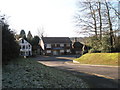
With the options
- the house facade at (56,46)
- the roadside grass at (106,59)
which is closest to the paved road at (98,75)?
the roadside grass at (106,59)

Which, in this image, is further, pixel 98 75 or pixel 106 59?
pixel 106 59

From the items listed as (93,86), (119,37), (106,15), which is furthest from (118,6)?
(93,86)

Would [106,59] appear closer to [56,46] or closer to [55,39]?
[56,46]

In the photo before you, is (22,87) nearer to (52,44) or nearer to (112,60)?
(112,60)

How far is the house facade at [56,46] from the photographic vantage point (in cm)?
5866

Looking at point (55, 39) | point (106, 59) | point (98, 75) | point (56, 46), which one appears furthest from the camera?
point (55, 39)

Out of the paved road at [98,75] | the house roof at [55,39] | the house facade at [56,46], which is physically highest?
the house roof at [55,39]

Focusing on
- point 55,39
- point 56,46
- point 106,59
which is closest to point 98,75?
point 106,59

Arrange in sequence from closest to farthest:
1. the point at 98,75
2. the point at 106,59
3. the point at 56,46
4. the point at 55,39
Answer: the point at 98,75
the point at 106,59
the point at 56,46
the point at 55,39

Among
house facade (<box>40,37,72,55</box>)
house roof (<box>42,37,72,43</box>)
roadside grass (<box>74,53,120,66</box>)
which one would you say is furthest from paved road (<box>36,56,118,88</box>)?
house roof (<box>42,37,72,43</box>)

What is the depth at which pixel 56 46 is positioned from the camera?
60.0 m

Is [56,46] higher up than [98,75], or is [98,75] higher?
[56,46]

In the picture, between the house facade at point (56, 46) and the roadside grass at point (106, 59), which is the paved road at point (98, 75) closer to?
the roadside grass at point (106, 59)

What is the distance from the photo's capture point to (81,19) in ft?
91.2
